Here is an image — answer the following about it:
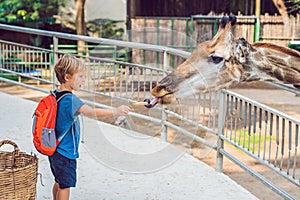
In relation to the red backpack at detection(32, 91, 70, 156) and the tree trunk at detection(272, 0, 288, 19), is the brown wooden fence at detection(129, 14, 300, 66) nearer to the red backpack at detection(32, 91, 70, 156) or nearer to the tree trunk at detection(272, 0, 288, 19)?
the tree trunk at detection(272, 0, 288, 19)

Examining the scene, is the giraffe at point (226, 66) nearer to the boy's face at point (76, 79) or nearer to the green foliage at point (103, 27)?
the boy's face at point (76, 79)

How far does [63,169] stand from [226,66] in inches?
49.8

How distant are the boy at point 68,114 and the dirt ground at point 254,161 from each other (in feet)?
9.87

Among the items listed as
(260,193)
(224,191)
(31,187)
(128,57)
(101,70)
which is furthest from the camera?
(128,57)

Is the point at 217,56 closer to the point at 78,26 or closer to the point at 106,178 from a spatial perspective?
the point at 106,178

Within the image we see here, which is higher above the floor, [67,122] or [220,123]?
[67,122]

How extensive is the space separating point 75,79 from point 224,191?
1.67 metres

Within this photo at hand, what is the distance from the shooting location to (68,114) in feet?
Answer: 10.0

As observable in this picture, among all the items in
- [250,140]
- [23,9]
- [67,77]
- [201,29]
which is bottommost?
[250,140]

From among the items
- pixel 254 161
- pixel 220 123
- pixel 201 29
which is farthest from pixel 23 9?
pixel 220 123

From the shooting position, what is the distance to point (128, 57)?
1391cm

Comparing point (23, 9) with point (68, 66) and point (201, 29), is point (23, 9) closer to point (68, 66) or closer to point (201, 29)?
point (201, 29)

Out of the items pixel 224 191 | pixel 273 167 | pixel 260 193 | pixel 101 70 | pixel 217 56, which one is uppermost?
pixel 217 56

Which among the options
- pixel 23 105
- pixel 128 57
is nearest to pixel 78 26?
pixel 128 57
